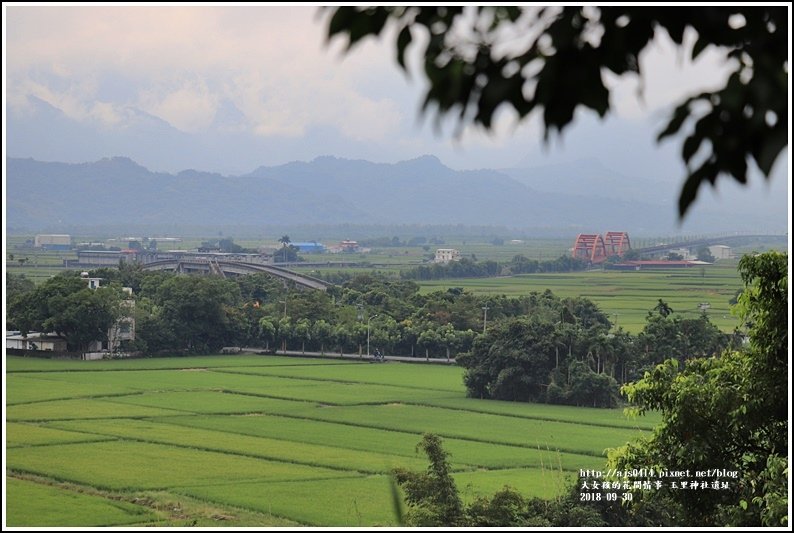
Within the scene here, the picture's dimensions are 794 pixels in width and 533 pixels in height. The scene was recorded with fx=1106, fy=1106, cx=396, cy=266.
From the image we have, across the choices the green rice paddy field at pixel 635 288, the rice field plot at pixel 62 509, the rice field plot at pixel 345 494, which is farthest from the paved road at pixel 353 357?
the rice field plot at pixel 62 509

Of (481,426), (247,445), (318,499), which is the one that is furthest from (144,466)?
(481,426)

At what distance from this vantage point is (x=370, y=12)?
4.17ft

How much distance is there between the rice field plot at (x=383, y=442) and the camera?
1194cm

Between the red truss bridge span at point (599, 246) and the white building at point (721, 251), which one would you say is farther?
the red truss bridge span at point (599, 246)

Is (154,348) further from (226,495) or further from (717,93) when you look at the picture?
(717,93)

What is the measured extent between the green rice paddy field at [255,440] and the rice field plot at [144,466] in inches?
0.8

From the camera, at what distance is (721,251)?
40438 millimetres

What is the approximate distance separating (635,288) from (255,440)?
20.1 metres

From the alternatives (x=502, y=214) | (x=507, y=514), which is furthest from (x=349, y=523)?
(x=502, y=214)

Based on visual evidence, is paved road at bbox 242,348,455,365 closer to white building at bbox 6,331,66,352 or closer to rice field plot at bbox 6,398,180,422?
white building at bbox 6,331,66,352

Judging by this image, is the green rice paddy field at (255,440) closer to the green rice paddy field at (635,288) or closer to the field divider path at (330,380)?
the field divider path at (330,380)

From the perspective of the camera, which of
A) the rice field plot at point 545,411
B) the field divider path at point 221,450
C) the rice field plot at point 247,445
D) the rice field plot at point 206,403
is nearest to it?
the field divider path at point 221,450

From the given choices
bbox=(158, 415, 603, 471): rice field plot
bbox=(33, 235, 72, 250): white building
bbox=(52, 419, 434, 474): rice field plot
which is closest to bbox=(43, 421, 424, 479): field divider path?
bbox=(52, 419, 434, 474): rice field plot

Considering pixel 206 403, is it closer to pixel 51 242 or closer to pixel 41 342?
pixel 41 342
